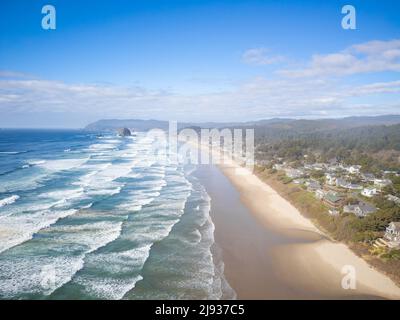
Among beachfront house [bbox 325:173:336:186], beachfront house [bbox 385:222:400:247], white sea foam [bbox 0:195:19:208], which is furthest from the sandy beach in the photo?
white sea foam [bbox 0:195:19:208]

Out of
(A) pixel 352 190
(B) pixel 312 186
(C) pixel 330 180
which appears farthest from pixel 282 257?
(C) pixel 330 180

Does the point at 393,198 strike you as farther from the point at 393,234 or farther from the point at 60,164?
the point at 60,164

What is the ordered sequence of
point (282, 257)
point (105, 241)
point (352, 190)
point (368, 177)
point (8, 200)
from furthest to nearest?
1. point (368, 177)
2. point (352, 190)
3. point (8, 200)
4. point (105, 241)
5. point (282, 257)

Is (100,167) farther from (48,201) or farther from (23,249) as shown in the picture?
(23,249)

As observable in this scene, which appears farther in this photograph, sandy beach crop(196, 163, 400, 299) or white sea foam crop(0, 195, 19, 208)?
white sea foam crop(0, 195, 19, 208)
